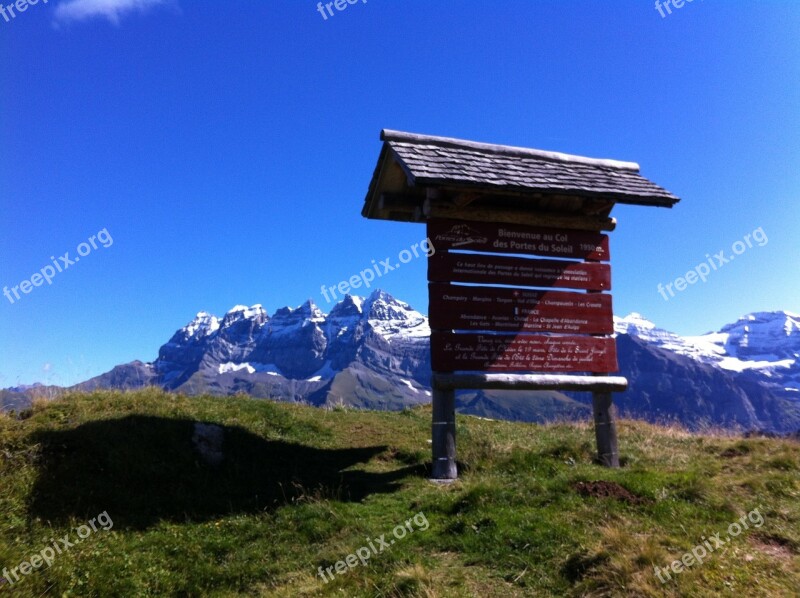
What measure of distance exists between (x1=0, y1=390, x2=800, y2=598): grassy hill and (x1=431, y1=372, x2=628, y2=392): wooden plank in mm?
1399

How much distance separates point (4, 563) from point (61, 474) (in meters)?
2.39

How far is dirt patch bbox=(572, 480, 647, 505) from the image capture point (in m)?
7.98

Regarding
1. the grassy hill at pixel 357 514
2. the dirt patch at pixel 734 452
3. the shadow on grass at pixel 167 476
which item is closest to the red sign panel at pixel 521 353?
the grassy hill at pixel 357 514

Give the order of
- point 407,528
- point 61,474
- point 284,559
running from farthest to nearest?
point 61,474, point 407,528, point 284,559

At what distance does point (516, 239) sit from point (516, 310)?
5.39ft

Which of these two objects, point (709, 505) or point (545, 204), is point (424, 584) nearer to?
point (709, 505)

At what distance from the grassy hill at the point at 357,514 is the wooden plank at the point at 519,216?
16.7ft

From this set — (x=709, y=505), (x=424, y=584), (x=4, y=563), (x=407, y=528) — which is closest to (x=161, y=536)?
(x=4, y=563)

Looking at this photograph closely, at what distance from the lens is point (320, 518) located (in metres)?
8.38

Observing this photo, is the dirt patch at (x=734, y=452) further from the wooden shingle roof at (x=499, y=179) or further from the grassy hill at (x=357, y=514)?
the wooden shingle roof at (x=499, y=179)

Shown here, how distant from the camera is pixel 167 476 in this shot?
968 cm

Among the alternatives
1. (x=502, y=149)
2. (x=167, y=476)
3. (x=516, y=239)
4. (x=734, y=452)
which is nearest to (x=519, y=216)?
(x=516, y=239)

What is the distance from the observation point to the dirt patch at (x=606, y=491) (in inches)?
314

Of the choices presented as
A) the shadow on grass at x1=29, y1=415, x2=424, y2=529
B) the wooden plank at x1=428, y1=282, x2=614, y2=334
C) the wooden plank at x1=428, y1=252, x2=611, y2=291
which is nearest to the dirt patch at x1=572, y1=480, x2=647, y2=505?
the shadow on grass at x1=29, y1=415, x2=424, y2=529
